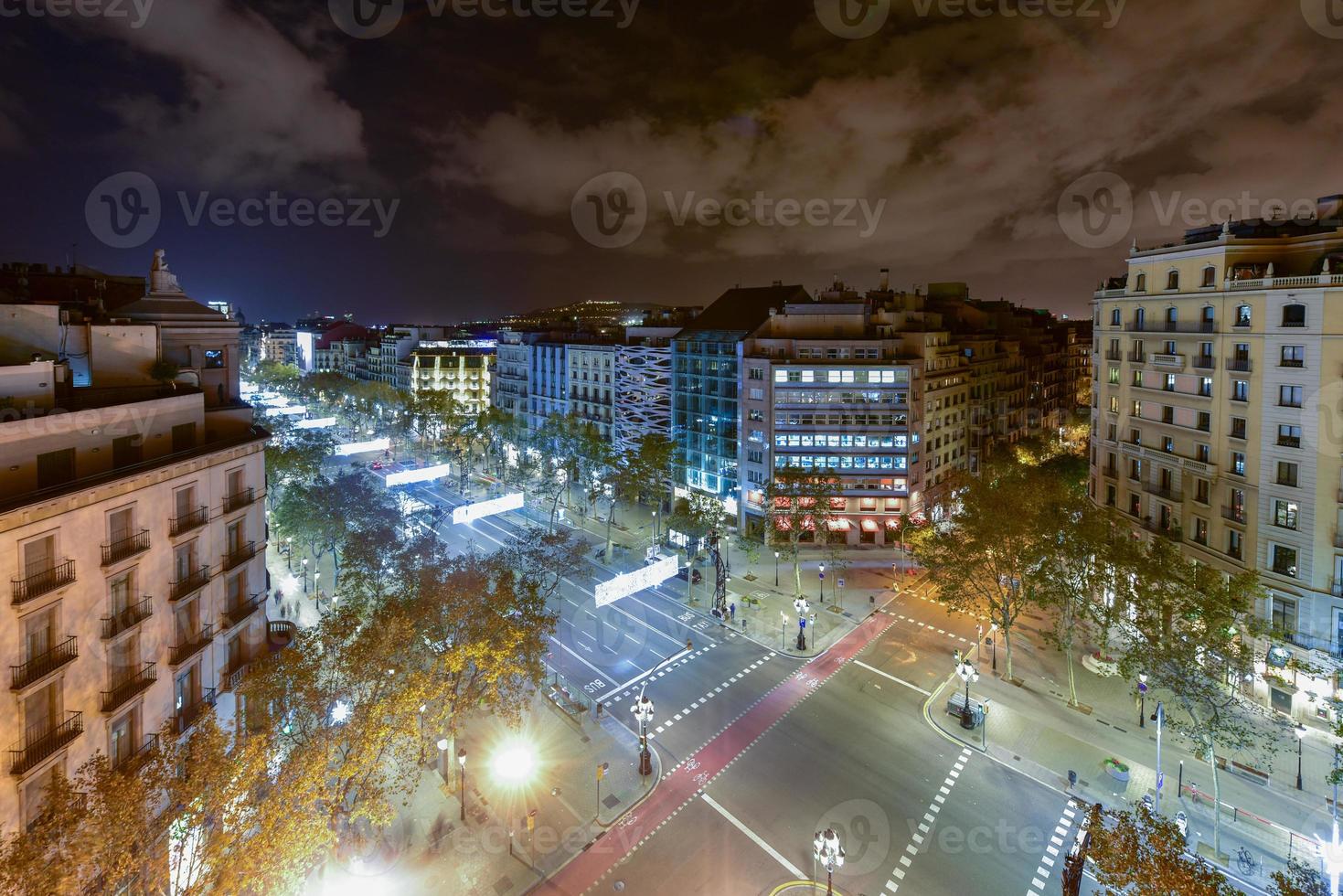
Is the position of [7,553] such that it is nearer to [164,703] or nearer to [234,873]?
[164,703]

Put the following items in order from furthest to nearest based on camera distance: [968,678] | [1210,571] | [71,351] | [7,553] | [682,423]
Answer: [682,423] < [968,678] < [1210,571] < [71,351] < [7,553]

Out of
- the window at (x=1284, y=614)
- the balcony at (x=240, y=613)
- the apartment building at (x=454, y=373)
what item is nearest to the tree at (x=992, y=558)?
the window at (x=1284, y=614)

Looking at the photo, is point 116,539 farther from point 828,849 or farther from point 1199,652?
point 1199,652

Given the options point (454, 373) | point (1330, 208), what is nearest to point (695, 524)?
point (1330, 208)

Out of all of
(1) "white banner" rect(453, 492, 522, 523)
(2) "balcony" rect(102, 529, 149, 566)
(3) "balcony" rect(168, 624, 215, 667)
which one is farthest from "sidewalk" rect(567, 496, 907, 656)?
(2) "balcony" rect(102, 529, 149, 566)

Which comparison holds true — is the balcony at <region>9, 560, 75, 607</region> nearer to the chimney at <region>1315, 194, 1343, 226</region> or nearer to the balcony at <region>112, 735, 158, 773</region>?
the balcony at <region>112, 735, 158, 773</region>

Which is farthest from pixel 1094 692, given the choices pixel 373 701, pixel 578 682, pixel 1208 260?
pixel 373 701
